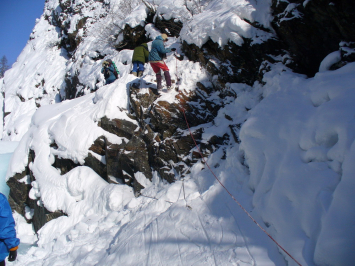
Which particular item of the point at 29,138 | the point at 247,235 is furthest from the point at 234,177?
the point at 29,138

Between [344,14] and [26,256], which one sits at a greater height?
[344,14]

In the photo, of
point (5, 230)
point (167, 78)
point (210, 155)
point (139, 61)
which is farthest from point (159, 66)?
point (5, 230)

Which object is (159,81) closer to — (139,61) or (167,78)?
(167,78)

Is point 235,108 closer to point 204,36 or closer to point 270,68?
point 270,68

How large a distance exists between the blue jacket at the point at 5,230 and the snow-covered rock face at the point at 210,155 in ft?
3.75

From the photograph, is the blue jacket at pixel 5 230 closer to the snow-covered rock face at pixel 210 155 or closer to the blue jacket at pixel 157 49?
the snow-covered rock face at pixel 210 155

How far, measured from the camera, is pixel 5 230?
8.49 feet

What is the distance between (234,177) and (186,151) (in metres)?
1.48

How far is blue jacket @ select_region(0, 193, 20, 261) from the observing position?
8.39ft

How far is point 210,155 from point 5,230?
341cm

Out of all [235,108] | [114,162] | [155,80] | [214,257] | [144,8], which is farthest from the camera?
[144,8]

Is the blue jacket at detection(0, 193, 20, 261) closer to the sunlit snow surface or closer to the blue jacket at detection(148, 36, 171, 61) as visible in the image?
the blue jacket at detection(148, 36, 171, 61)

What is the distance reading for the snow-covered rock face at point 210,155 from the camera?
2006 millimetres

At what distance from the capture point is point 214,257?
221cm
